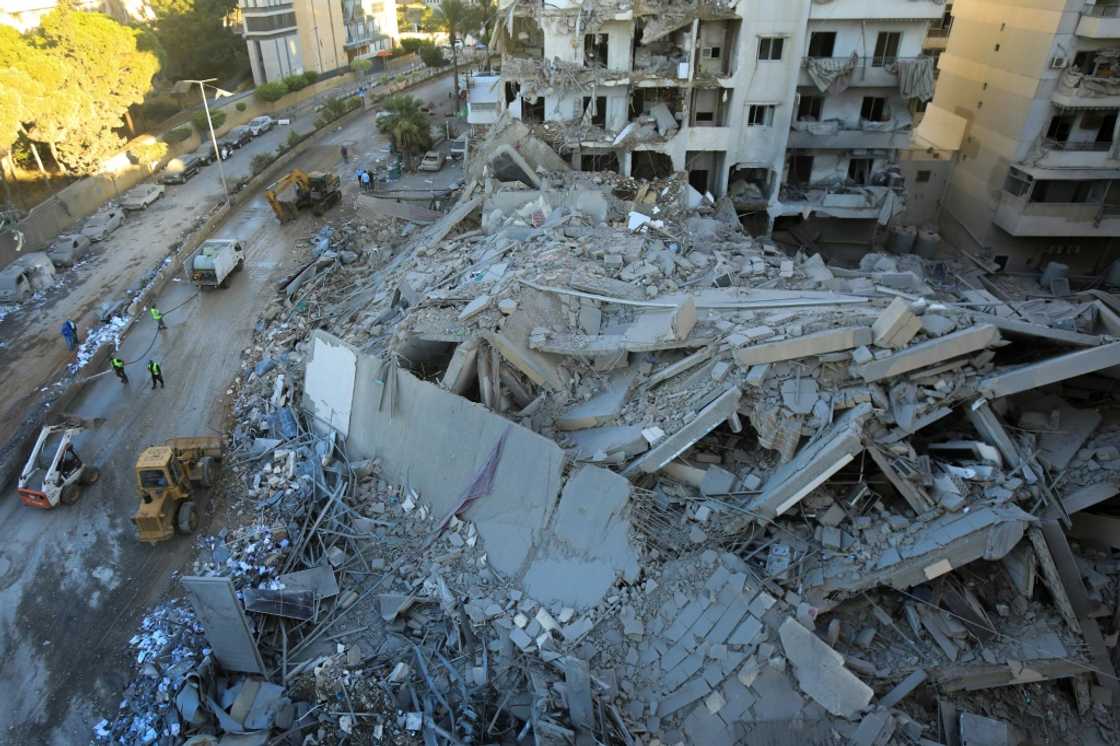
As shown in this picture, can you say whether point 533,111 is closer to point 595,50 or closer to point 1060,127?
point 595,50

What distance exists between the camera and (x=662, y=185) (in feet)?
81.8

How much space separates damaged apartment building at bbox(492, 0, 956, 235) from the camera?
25672 mm

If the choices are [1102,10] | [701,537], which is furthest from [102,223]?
[1102,10]

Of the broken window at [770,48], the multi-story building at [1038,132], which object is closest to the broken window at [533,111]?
the broken window at [770,48]

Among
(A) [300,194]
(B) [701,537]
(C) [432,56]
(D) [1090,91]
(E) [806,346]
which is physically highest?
(D) [1090,91]

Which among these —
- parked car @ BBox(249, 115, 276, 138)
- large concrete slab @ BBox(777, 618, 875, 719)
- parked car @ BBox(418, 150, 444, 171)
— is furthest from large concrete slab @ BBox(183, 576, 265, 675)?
parked car @ BBox(249, 115, 276, 138)

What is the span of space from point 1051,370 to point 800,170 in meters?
18.8

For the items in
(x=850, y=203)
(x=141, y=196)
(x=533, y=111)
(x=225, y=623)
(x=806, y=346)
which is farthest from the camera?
(x=141, y=196)

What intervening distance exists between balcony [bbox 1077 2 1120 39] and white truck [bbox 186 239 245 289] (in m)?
29.7

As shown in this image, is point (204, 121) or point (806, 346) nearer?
point (806, 346)

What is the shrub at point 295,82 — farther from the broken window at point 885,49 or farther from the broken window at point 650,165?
the broken window at point 885,49

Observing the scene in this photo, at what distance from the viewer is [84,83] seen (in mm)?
33250

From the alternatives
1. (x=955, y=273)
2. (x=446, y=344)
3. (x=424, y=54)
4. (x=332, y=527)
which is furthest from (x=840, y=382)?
(x=424, y=54)

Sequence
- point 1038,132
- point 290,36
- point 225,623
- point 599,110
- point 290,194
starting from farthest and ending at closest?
point 290,36 < point 290,194 < point 599,110 < point 1038,132 < point 225,623
